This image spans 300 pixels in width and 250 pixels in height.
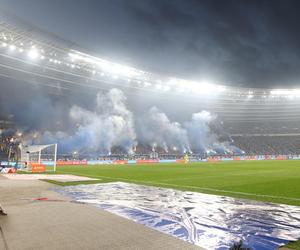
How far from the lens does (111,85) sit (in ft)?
197

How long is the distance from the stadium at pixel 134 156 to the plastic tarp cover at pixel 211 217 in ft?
0.12

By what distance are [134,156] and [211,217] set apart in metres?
50.0

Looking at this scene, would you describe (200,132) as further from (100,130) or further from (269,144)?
(100,130)

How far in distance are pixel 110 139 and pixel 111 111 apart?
22.3 ft

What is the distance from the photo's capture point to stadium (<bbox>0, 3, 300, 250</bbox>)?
6.33m

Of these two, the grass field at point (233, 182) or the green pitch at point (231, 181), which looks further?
the green pitch at point (231, 181)

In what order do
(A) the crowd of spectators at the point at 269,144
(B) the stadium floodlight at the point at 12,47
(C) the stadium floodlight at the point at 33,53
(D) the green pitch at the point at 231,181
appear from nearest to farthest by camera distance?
(D) the green pitch at the point at 231,181
(B) the stadium floodlight at the point at 12,47
(C) the stadium floodlight at the point at 33,53
(A) the crowd of spectators at the point at 269,144

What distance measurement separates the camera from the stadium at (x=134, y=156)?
6.33 m

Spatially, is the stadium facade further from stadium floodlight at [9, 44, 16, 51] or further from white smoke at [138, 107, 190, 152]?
white smoke at [138, 107, 190, 152]

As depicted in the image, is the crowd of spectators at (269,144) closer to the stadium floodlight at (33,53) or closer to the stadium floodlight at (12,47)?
the stadium floodlight at (33,53)

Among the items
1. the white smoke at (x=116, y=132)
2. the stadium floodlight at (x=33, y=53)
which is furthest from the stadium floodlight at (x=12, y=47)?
the white smoke at (x=116, y=132)

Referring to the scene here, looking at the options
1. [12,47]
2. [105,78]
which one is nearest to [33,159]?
[12,47]

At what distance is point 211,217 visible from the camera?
24.6 feet

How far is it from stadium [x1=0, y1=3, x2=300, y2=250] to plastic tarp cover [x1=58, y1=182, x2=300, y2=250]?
4cm
